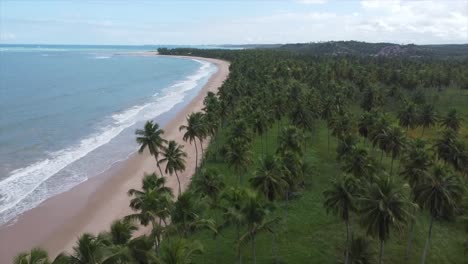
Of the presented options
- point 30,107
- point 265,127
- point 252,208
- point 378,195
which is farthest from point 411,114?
point 30,107

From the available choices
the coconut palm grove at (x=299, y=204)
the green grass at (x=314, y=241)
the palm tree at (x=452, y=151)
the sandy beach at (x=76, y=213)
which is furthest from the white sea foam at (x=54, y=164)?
the palm tree at (x=452, y=151)

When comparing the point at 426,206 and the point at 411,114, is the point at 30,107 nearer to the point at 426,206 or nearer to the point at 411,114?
the point at 411,114

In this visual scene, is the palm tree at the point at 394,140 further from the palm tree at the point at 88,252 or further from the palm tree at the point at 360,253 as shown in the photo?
the palm tree at the point at 88,252

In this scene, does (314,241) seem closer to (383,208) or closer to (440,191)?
(440,191)

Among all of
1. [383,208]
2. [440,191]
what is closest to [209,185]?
[383,208]

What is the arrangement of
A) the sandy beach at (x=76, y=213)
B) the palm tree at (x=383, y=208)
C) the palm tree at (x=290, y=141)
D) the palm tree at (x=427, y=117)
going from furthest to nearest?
1. the palm tree at (x=427, y=117)
2. the palm tree at (x=290, y=141)
3. the sandy beach at (x=76, y=213)
4. the palm tree at (x=383, y=208)

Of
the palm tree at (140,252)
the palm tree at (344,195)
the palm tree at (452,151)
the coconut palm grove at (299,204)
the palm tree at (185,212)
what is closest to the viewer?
the palm tree at (140,252)
